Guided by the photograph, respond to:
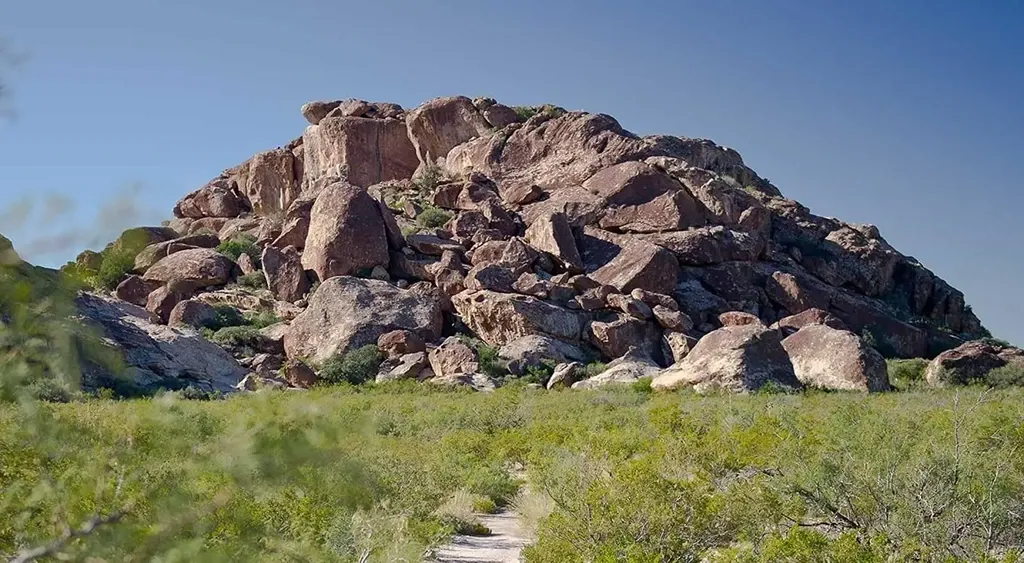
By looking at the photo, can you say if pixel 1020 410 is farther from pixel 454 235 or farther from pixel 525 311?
pixel 454 235

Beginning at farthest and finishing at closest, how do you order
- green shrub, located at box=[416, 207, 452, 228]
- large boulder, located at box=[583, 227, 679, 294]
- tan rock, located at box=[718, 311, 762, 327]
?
green shrub, located at box=[416, 207, 452, 228], large boulder, located at box=[583, 227, 679, 294], tan rock, located at box=[718, 311, 762, 327]

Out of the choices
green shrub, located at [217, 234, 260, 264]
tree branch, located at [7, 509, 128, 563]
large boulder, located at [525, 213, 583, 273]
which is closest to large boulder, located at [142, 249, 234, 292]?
green shrub, located at [217, 234, 260, 264]

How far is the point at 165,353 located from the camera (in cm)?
2373

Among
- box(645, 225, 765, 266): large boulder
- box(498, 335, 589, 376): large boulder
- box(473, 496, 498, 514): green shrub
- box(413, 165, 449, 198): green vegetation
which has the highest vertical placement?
box(413, 165, 449, 198): green vegetation

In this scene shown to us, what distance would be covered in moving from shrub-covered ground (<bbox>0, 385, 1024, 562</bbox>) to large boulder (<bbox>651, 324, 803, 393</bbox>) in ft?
18.3

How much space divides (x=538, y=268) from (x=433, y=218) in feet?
21.8

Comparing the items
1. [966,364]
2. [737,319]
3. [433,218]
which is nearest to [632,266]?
[737,319]

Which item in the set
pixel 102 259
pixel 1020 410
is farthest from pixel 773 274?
pixel 102 259

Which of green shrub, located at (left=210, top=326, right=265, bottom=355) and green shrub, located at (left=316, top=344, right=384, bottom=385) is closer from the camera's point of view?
green shrub, located at (left=316, top=344, right=384, bottom=385)

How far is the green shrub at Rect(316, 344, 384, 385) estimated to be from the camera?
25359 mm

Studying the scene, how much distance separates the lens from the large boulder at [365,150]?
4369 cm

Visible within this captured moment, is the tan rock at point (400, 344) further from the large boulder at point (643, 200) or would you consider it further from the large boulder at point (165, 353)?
the large boulder at point (643, 200)

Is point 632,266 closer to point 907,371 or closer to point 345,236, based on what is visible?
point 907,371

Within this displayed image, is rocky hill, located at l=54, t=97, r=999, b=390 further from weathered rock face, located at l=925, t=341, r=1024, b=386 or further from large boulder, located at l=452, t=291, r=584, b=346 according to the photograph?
weathered rock face, located at l=925, t=341, r=1024, b=386
